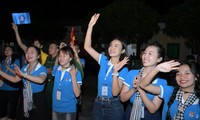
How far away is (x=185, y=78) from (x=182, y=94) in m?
0.20

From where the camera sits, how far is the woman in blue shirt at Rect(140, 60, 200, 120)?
297 cm

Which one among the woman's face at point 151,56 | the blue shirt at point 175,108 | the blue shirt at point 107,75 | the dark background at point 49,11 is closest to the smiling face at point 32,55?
the blue shirt at point 107,75

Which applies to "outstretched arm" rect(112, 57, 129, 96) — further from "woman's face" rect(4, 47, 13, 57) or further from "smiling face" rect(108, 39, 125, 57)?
"woman's face" rect(4, 47, 13, 57)

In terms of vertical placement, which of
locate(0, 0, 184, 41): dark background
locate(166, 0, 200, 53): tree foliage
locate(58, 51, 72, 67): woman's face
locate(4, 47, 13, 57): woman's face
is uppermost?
locate(0, 0, 184, 41): dark background

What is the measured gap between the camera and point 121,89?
3.72 meters

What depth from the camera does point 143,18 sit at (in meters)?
18.8

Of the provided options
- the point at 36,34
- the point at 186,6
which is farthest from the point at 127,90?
the point at 36,34

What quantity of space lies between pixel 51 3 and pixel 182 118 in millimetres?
41791

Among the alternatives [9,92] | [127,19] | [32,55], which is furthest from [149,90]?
[127,19]

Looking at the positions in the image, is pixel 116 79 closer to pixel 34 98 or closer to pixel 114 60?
pixel 114 60

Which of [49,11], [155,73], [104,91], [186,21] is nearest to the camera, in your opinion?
[155,73]

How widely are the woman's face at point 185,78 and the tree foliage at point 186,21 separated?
1501cm

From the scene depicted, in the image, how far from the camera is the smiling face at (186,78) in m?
3.08

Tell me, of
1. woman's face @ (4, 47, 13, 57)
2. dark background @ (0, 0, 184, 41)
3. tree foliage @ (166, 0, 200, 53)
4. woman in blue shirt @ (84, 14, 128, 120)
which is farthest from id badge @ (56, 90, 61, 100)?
dark background @ (0, 0, 184, 41)
